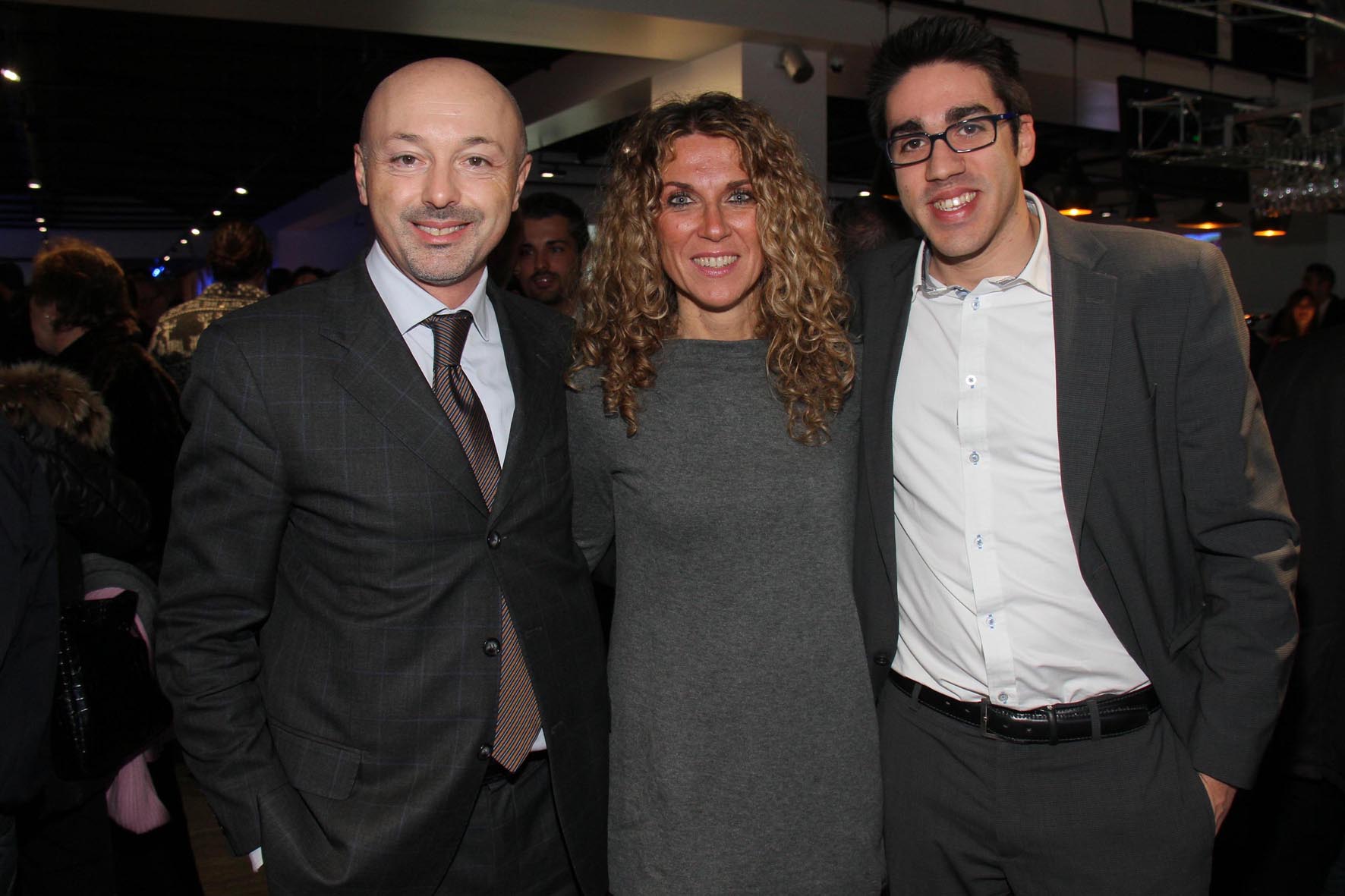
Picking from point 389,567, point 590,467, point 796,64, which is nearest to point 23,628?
point 389,567

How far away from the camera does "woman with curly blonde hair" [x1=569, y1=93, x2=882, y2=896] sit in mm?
1827

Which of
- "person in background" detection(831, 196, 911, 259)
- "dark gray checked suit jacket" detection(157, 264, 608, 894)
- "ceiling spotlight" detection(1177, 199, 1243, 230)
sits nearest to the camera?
"dark gray checked suit jacket" detection(157, 264, 608, 894)

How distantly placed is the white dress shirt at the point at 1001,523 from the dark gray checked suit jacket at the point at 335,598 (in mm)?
742

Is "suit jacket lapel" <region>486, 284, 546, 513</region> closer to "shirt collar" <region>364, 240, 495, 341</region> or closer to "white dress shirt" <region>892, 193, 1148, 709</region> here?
"shirt collar" <region>364, 240, 495, 341</region>

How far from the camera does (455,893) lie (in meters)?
1.82

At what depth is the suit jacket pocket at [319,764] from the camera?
1.69 m

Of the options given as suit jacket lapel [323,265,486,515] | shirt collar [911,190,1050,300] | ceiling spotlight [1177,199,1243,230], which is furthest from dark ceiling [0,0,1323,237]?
suit jacket lapel [323,265,486,515]

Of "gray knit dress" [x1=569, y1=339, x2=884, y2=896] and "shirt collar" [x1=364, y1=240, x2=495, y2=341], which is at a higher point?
"shirt collar" [x1=364, y1=240, x2=495, y2=341]

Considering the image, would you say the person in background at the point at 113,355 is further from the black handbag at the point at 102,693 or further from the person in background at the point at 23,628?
the person in background at the point at 23,628

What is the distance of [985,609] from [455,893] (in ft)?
3.50

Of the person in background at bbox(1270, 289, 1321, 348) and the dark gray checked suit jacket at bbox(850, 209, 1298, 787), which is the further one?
the person in background at bbox(1270, 289, 1321, 348)

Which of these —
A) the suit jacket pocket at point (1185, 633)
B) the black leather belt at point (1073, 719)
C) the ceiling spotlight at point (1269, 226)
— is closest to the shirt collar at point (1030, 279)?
the suit jacket pocket at point (1185, 633)

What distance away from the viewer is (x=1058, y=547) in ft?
6.06

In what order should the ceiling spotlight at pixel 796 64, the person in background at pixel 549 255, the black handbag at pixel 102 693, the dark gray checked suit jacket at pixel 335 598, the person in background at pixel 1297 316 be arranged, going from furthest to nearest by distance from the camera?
the person in background at pixel 1297 316, the ceiling spotlight at pixel 796 64, the person in background at pixel 549 255, the black handbag at pixel 102 693, the dark gray checked suit jacket at pixel 335 598
